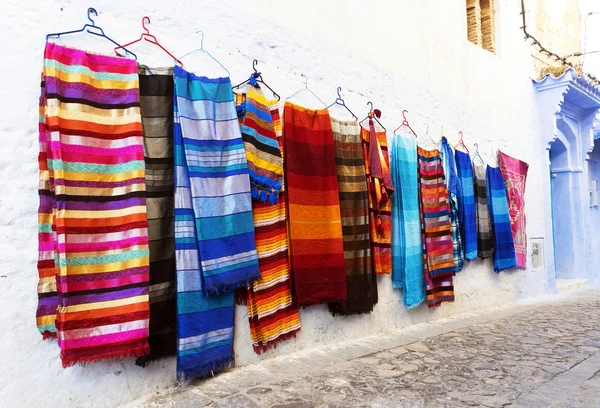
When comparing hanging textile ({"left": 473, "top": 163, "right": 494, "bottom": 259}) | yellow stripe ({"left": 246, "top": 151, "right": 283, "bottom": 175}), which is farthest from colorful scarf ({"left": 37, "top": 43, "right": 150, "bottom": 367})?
hanging textile ({"left": 473, "top": 163, "right": 494, "bottom": 259})

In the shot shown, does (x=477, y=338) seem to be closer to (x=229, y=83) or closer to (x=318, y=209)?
(x=318, y=209)

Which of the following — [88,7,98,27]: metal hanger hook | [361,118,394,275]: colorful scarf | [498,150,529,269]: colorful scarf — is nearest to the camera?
[88,7,98,27]: metal hanger hook

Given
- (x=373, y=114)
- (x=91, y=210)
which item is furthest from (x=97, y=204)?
(x=373, y=114)

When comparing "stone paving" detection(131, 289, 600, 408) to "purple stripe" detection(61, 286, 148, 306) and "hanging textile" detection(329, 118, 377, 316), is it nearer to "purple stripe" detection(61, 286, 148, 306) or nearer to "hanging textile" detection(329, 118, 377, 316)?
"hanging textile" detection(329, 118, 377, 316)

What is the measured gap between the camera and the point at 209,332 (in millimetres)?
2648

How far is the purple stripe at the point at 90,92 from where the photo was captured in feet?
6.96

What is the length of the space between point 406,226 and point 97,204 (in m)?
2.82

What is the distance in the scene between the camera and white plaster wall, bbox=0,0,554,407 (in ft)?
6.87

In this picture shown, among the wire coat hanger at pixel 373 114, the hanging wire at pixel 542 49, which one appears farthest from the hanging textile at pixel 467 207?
the hanging wire at pixel 542 49

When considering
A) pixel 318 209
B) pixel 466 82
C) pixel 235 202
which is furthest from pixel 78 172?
pixel 466 82

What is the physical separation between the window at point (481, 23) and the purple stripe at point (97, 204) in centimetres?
564

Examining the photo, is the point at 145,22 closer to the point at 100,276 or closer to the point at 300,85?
the point at 300,85

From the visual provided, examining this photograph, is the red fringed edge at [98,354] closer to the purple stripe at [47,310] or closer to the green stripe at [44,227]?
the purple stripe at [47,310]

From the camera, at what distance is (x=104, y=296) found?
2180mm
